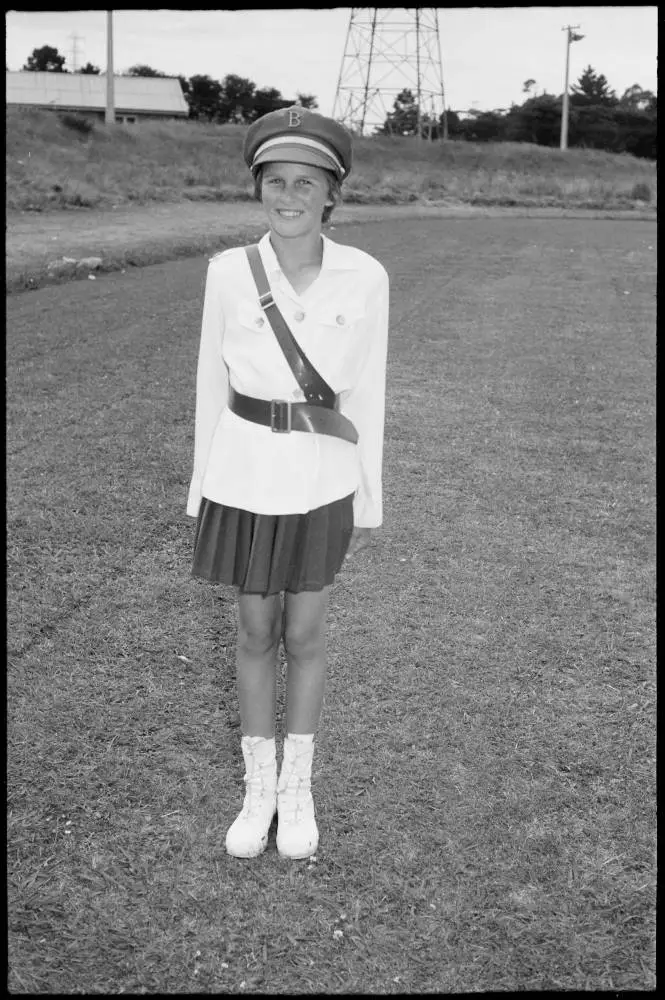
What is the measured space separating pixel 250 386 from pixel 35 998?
1.53 meters

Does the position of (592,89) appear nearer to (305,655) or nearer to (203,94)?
(203,94)

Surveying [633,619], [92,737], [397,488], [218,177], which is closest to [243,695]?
[92,737]

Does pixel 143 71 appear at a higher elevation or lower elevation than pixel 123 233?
higher

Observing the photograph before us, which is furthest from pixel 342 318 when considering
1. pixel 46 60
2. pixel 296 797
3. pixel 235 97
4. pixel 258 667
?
pixel 46 60

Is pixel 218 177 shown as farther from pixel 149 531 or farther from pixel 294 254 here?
pixel 294 254

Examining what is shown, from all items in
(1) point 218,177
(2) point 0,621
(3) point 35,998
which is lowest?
(3) point 35,998

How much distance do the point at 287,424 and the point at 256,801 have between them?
1.08 meters

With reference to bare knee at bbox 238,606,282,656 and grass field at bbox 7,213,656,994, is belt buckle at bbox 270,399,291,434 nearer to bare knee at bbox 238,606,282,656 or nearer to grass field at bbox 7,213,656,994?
bare knee at bbox 238,606,282,656

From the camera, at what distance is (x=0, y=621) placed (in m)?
2.65

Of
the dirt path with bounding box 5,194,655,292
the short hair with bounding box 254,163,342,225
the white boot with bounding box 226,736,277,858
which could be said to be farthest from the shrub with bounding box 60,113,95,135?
the white boot with bounding box 226,736,277,858

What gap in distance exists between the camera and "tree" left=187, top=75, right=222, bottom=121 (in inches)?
2382

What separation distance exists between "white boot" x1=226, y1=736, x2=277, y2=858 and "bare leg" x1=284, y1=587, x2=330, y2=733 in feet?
0.35

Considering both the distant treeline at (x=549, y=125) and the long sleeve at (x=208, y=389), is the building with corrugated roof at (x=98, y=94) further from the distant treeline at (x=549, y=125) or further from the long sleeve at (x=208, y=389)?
the long sleeve at (x=208, y=389)

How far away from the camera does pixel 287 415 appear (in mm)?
2623
